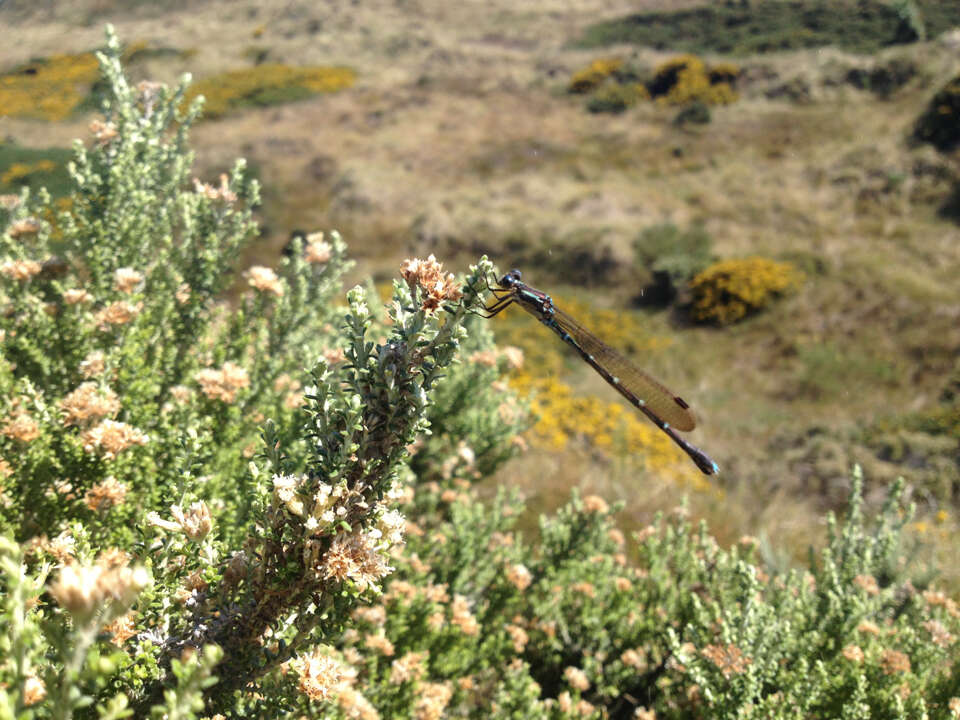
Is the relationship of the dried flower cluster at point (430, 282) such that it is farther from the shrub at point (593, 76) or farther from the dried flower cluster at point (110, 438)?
the shrub at point (593, 76)

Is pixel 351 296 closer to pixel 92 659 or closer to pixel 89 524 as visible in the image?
pixel 92 659

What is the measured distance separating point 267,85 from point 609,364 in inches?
1163

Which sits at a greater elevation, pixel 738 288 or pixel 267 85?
pixel 267 85

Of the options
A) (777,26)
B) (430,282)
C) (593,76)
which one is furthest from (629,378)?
(777,26)

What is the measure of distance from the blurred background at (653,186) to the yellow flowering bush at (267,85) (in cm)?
17

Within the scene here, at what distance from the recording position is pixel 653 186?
22.3 meters

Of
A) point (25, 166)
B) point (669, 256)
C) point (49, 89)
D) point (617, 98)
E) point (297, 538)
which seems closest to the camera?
point (297, 538)

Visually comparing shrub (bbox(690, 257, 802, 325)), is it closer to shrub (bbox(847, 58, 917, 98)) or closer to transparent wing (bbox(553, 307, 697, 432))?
transparent wing (bbox(553, 307, 697, 432))

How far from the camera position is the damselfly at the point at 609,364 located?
2322 mm

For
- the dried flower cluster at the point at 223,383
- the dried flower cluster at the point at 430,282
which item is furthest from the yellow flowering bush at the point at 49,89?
the dried flower cluster at the point at 430,282

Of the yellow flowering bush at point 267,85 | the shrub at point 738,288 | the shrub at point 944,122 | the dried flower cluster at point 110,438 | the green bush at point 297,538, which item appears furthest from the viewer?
the yellow flowering bush at point 267,85

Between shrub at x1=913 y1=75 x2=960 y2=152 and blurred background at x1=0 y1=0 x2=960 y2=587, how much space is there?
0.07 metres

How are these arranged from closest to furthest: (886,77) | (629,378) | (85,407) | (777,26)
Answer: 1. (85,407)
2. (629,378)
3. (886,77)
4. (777,26)

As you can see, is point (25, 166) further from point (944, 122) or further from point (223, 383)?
point (944, 122)
